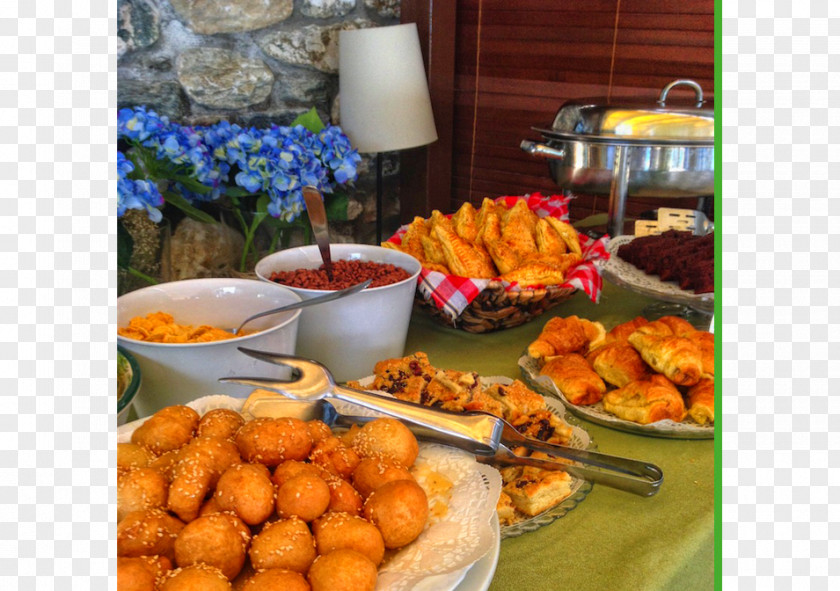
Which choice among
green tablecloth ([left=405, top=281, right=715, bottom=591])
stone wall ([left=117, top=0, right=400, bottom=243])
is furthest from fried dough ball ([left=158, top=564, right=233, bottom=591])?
stone wall ([left=117, top=0, right=400, bottom=243])

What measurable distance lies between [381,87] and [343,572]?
190cm

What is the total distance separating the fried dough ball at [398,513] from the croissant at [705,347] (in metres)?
0.60

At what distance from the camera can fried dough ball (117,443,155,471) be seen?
0.68m

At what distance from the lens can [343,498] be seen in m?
0.66

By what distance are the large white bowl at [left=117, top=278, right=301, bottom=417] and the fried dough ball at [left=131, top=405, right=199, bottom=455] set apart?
129 millimetres

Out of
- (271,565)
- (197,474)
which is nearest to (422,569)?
(271,565)

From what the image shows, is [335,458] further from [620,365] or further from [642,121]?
[642,121]

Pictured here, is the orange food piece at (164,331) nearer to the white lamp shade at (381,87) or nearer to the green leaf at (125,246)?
the green leaf at (125,246)

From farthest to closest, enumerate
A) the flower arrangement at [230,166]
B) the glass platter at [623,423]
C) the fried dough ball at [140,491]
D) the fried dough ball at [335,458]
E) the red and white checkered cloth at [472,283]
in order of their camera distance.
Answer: the flower arrangement at [230,166], the red and white checkered cloth at [472,283], the glass platter at [623,423], the fried dough ball at [335,458], the fried dough ball at [140,491]

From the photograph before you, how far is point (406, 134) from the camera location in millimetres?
2297

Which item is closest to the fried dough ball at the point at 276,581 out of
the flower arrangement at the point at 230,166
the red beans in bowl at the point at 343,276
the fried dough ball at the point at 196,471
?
the fried dough ball at the point at 196,471

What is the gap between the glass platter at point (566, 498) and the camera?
30.5 inches

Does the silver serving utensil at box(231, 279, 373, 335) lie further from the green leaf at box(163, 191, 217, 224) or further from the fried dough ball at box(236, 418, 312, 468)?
the green leaf at box(163, 191, 217, 224)

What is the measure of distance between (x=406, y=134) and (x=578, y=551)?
1754 mm
